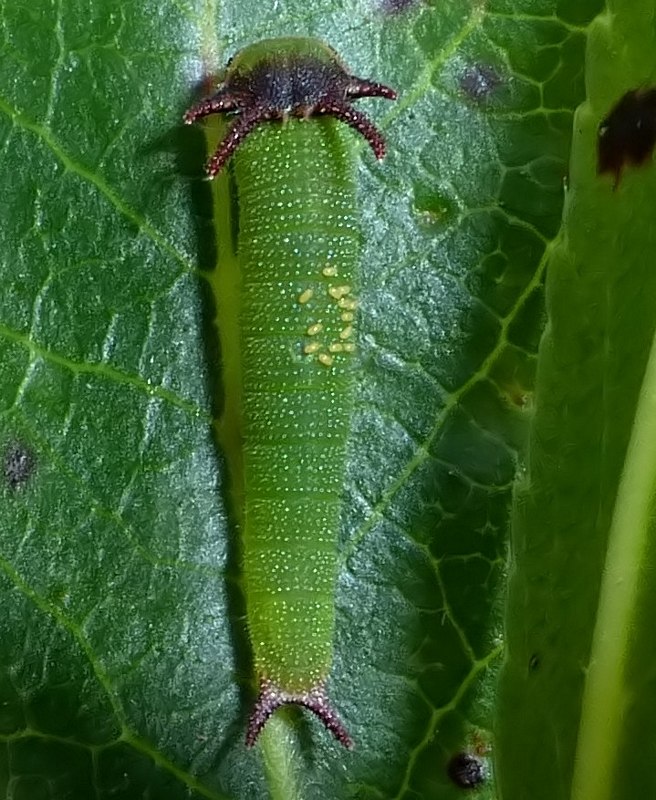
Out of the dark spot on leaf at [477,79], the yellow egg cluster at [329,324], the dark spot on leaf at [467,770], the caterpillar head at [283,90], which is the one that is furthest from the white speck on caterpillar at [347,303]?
the dark spot on leaf at [467,770]

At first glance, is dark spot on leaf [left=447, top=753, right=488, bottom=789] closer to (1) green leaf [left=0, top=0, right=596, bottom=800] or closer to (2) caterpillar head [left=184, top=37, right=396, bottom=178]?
(1) green leaf [left=0, top=0, right=596, bottom=800]

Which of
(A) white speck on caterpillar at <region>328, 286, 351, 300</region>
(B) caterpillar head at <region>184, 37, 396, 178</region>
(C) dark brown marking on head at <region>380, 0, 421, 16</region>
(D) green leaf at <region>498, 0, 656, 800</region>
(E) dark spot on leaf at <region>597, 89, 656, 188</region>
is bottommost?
(D) green leaf at <region>498, 0, 656, 800</region>

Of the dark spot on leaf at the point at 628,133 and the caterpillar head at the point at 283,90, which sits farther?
the caterpillar head at the point at 283,90

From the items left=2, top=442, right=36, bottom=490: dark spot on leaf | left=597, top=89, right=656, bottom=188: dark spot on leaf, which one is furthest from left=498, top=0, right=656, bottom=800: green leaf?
left=2, top=442, right=36, bottom=490: dark spot on leaf

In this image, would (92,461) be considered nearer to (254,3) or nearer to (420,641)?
(420,641)

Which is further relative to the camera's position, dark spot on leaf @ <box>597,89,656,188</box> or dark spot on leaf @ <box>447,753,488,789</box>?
dark spot on leaf @ <box>447,753,488,789</box>

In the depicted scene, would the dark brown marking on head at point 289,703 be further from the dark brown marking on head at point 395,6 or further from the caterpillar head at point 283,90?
the dark brown marking on head at point 395,6

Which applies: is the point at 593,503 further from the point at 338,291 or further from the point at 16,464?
the point at 16,464

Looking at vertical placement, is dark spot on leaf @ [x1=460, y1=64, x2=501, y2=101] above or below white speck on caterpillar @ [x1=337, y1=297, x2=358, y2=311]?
above
